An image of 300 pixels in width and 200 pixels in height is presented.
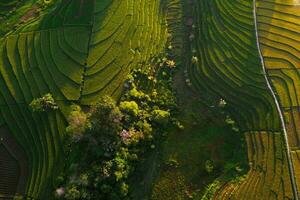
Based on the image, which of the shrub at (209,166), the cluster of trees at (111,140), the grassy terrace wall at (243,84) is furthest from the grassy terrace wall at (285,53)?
the cluster of trees at (111,140)

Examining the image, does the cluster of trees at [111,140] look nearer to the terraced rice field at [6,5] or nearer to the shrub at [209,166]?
the shrub at [209,166]

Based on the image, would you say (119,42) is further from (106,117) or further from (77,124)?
(77,124)

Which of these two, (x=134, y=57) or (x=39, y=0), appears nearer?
(x=134, y=57)

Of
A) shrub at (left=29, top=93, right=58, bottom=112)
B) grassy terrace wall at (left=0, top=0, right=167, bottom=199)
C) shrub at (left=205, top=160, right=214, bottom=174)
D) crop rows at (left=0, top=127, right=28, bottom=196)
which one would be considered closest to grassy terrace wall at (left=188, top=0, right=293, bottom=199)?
shrub at (left=205, top=160, right=214, bottom=174)

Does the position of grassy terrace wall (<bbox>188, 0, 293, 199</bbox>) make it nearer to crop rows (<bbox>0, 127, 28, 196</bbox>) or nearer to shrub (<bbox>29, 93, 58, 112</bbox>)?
shrub (<bbox>29, 93, 58, 112</bbox>)

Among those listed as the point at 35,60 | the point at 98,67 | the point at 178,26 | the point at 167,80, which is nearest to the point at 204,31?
the point at 178,26

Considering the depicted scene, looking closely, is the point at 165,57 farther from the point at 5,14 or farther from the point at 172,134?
the point at 5,14

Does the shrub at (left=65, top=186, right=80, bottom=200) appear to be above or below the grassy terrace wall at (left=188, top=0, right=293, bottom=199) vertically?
below
